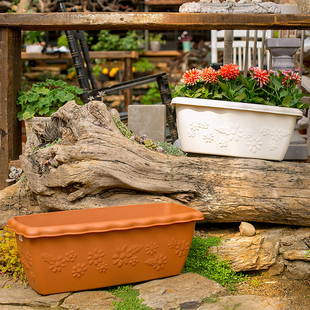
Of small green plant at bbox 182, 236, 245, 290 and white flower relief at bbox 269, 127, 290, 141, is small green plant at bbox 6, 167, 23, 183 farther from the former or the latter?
white flower relief at bbox 269, 127, 290, 141

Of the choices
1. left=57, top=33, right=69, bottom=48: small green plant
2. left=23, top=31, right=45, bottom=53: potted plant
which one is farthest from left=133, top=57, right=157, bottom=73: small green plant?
left=23, top=31, right=45, bottom=53: potted plant

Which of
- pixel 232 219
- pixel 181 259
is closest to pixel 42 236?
pixel 181 259

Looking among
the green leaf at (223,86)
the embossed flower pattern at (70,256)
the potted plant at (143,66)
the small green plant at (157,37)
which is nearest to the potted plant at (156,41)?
the small green plant at (157,37)

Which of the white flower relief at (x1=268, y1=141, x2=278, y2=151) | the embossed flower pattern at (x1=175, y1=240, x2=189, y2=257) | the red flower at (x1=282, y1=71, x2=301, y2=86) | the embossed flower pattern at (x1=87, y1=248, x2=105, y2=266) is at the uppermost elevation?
the red flower at (x1=282, y1=71, x2=301, y2=86)

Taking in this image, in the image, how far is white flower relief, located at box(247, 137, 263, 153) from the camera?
2.78m

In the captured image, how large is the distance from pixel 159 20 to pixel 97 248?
1781mm

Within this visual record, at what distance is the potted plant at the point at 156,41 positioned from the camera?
7.59 meters

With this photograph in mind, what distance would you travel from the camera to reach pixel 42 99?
331cm

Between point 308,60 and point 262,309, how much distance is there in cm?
444

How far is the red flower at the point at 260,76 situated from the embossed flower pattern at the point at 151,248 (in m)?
1.42

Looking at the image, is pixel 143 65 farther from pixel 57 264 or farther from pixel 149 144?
pixel 57 264

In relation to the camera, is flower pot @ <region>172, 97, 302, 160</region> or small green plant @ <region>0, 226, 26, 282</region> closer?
small green plant @ <region>0, 226, 26, 282</region>

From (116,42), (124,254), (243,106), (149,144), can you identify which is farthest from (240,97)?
(116,42)

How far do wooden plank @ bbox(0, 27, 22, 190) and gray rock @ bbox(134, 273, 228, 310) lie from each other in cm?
165
